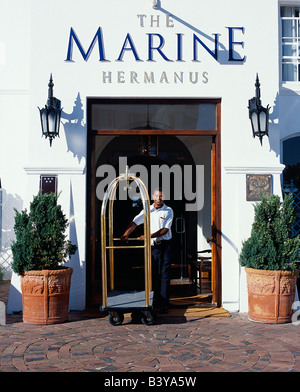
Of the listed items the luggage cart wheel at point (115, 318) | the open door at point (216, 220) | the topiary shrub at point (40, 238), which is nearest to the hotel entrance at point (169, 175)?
the open door at point (216, 220)

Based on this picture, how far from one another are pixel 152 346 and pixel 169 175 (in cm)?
668

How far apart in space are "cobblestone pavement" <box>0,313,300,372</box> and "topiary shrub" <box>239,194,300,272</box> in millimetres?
852

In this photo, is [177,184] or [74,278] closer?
[74,278]

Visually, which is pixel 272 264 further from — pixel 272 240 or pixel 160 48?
pixel 160 48

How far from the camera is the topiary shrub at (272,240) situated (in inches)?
260

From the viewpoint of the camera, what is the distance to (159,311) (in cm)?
727

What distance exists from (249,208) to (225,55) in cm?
245

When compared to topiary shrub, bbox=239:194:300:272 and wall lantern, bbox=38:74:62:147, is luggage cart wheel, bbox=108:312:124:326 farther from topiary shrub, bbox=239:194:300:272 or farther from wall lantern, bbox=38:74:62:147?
wall lantern, bbox=38:74:62:147

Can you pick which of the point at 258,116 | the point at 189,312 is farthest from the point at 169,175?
the point at 189,312

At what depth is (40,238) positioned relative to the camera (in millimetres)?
6574

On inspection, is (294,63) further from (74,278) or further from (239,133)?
(74,278)

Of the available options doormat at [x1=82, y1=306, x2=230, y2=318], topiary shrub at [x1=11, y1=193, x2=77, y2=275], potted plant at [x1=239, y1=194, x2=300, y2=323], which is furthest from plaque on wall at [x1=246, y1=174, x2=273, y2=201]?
topiary shrub at [x1=11, y1=193, x2=77, y2=275]

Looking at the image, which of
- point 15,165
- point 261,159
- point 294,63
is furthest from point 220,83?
point 15,165
